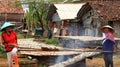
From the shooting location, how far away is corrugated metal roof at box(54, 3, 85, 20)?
2678 centimetres

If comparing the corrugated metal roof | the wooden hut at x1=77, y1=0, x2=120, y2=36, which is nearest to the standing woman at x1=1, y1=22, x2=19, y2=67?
the wooden hut at x1=77, y1=0, x2=120, y2=36

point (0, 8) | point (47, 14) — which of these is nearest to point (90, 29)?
point (47, 14)

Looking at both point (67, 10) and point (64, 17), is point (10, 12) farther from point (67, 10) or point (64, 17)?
point (64, 17)

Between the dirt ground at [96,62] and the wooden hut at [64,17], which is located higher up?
the wooden hut at [64,17]

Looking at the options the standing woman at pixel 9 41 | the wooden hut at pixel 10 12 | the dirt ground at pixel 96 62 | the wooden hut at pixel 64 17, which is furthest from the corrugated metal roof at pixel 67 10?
the standing woman at pixel 9 41

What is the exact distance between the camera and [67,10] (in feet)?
91.8

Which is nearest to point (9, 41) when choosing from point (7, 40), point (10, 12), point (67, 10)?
point (7, 40)

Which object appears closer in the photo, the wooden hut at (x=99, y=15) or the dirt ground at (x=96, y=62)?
the dirt ground at (x=96, y=62)

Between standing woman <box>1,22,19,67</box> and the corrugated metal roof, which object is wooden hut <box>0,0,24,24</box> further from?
standing woman <box>1,22,19,67</box>

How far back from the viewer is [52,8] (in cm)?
2978

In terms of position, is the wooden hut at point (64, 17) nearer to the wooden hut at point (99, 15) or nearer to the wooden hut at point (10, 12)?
the wooden hut at point (99, 15)

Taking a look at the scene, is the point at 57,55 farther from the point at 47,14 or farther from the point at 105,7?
the point at 47,14

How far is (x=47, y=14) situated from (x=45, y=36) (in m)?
2.12

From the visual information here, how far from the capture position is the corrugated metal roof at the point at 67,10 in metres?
26.8
